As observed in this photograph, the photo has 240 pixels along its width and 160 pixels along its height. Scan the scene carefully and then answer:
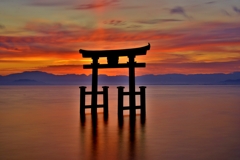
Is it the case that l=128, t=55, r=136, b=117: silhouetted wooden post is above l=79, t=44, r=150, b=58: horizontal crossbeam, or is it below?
below

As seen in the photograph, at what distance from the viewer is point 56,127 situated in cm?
1656

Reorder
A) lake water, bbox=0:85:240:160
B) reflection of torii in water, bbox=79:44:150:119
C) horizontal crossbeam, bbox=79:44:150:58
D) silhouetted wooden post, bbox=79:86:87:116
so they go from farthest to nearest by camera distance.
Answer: silhouetted wooden post, bbox=79:86:87:116, reflection of torii in water, bbox=79:44:150:119, horizontal crossbeam, bbox=79:44:150:58, lake water, bbox=0:85:240:160

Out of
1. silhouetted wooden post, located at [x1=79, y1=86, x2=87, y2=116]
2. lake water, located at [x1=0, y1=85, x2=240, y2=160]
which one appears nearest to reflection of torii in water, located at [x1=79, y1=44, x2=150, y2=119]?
silhouetted wooden post, located at [x1=79, y1=86, x2=87, y2=116]

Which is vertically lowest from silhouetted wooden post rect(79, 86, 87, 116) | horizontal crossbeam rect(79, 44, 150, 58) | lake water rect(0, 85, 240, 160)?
lake water rect(0, 85, 240, 160)

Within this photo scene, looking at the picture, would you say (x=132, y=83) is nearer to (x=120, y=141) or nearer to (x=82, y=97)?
(x=82, y=97)

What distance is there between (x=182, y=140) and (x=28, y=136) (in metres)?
5.72

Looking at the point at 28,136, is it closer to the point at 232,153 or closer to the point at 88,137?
the point at 88,137

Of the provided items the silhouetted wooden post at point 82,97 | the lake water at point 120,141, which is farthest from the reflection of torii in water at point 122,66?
the lake water at point 120,141

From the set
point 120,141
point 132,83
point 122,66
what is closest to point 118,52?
point 122,66

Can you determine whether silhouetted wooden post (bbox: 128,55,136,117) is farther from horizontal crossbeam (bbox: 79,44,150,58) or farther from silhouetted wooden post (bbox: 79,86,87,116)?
silhouetted wooden post (bbox: 79,86,87,116)

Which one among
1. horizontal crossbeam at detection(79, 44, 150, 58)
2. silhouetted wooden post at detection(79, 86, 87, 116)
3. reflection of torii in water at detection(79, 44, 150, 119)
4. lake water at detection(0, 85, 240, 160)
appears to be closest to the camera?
lake water at detection(0, 85, 240, 160)

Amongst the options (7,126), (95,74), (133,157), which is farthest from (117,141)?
(95,74)

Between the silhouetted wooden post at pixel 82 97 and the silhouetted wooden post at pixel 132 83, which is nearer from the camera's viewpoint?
the silhouetted wooden post at pixel 132 83

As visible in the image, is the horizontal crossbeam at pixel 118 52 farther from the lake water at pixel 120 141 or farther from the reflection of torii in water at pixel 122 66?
the lake water at pixel 120 141
